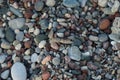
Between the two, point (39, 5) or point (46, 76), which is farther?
point (39, 5)

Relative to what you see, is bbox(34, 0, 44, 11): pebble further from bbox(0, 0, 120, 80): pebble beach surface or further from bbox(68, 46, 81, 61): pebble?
bbox(68, 46, 81, 61): pebble

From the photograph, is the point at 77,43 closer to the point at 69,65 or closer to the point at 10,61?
the point at 69,65

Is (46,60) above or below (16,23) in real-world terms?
below

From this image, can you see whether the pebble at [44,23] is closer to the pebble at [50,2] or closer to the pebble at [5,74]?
the pebble at [50,2]

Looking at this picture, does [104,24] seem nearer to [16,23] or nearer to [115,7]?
[115,7]

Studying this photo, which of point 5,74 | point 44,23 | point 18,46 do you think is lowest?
point 5,74

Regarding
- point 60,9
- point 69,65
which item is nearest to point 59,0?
point 60,9

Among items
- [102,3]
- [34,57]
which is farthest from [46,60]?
[102,3]

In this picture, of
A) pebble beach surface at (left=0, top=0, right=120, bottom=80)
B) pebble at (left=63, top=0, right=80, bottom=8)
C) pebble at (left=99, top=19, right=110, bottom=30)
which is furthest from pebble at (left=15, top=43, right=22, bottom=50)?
pebble at (left=99, top=19, right=110, bottom=30)
